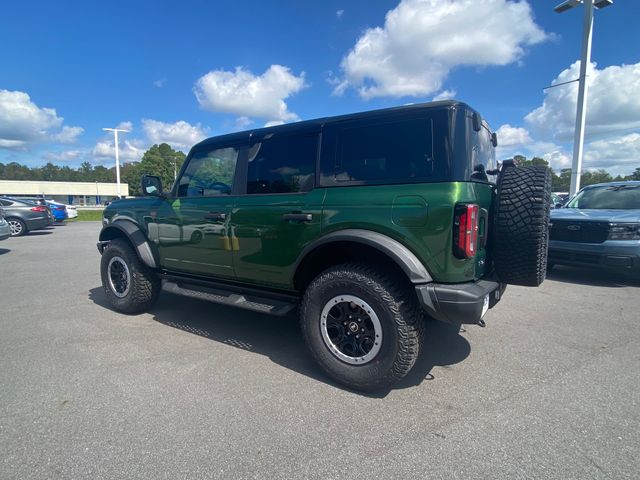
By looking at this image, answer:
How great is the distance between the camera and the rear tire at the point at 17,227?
13164mm

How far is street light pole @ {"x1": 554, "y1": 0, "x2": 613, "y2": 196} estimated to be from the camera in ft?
32.9

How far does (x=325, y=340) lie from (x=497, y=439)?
1.32 meters

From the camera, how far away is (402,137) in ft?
8.75

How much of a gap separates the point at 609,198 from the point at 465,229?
6.32m

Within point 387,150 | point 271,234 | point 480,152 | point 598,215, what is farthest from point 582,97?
point 271,234

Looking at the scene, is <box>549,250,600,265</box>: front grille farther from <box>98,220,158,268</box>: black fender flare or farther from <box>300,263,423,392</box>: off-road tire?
<box>98,220,158,268</box>: black fender flare

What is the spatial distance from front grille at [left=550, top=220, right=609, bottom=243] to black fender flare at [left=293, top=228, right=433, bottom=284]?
15.7 feet

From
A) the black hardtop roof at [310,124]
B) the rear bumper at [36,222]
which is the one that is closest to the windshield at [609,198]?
the black hardtop roof at [310,124]

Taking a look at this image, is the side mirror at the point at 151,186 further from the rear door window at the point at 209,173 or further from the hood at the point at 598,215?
the hood at the point at 598,215

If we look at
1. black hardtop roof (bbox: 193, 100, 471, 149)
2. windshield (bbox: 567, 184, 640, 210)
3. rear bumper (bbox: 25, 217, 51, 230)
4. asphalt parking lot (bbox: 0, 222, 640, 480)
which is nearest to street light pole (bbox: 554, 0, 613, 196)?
windshield (bbox: 567, 184, 640, 210)

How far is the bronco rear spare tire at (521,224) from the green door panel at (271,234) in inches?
56.9

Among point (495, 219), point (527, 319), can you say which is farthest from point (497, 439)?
point (527, 319)

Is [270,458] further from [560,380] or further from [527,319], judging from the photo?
[527,319]

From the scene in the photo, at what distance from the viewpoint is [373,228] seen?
2637 millimetres
